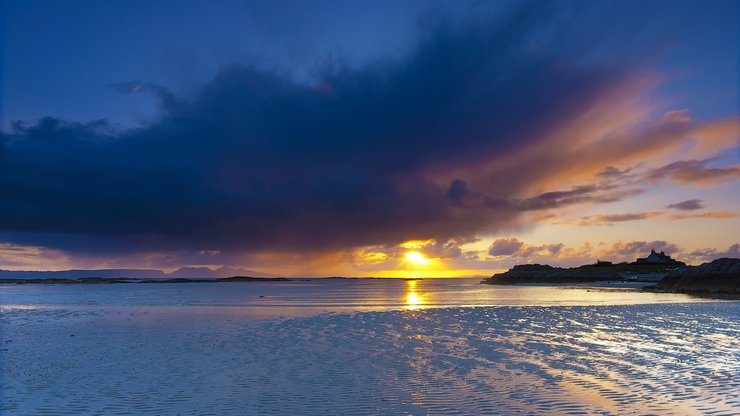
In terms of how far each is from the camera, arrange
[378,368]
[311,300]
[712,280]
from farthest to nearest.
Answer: [712,280], [311,300], [378,368]

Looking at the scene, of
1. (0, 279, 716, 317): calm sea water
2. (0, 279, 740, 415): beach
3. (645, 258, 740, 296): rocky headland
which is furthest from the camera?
(645, 258, 740, 296): rocky headland

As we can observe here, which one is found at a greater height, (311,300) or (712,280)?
(712,280)

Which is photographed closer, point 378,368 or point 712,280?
point 378,368

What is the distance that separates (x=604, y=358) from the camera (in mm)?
18266

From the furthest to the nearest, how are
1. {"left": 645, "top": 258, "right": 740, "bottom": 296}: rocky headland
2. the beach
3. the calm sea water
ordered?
1. {"left": 645, "top": 258, "right": 740, "bottom": 296}: rocky headland
2. the calm sea water
3. the beach

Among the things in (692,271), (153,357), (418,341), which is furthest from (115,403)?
(692,271)

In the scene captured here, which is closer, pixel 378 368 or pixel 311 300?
pixel 378 368

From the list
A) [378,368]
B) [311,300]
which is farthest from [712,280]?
[378,368]

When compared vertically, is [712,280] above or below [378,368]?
above

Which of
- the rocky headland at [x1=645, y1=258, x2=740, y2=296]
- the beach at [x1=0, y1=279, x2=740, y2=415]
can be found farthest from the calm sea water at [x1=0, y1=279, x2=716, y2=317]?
the beach at [x1=0, y1=279, x2=740, y2=415]

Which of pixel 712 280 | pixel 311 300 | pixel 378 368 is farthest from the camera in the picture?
pixel 712 280

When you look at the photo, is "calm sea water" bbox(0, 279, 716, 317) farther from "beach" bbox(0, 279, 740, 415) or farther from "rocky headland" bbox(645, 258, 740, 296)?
"beach" bbox(0, 279, 740, 415)

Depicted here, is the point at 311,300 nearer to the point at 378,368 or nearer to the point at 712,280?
the point at 378,368

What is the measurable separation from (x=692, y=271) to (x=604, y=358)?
2722 inches
